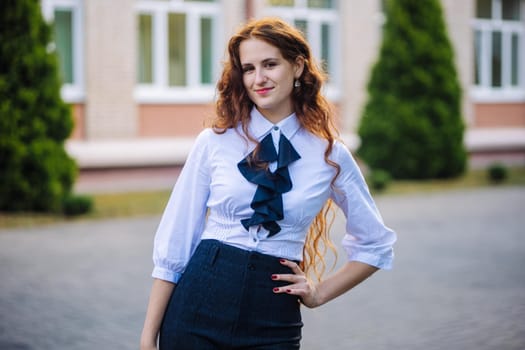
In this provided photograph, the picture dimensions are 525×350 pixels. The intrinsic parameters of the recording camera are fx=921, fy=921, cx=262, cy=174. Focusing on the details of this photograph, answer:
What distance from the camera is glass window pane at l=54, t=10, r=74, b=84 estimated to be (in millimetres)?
17078

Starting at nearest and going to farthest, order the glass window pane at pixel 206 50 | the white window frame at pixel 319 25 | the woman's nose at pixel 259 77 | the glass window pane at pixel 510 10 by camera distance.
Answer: the woman's nose at pixel 259 77 → the glass window pane at pixel 206 50 → the white window frame at pixel 319 25 → the glass window pane at pixel 510 10

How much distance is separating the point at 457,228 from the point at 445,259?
2.27 meters

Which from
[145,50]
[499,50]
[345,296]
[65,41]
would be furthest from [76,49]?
[499,50]

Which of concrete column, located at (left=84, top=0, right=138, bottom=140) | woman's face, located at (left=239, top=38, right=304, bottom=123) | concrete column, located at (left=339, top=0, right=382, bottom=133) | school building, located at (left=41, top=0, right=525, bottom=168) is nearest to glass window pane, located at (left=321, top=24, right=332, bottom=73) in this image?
school building, located at (left=41, top=0, right=525, bottom=168)

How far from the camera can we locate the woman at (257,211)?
272cm

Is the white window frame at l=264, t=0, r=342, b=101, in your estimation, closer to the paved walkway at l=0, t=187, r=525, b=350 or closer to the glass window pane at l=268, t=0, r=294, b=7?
the glass window pane at l=268, t=0, r=294, b=7

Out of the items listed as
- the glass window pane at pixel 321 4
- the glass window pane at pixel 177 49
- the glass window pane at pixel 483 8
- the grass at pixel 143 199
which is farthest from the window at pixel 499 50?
the glass window pane at pixel 177 49

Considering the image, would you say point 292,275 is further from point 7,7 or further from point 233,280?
point 7,7

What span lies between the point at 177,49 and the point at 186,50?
0.19 m

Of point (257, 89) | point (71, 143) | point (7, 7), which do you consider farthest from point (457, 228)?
point (257, 89)

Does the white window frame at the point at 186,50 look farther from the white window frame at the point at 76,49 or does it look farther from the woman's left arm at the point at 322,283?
the woman's left arm at the point at 322,283

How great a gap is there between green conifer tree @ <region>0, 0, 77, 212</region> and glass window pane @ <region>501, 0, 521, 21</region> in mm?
15633

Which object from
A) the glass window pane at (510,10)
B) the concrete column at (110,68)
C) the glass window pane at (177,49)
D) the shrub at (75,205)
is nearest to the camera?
the shrub at (75,205)

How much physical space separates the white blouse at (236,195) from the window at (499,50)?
853 inches
